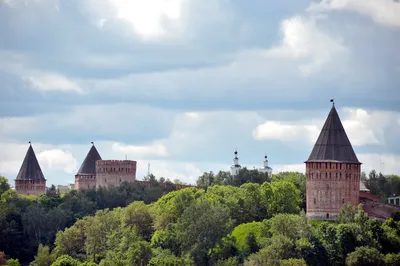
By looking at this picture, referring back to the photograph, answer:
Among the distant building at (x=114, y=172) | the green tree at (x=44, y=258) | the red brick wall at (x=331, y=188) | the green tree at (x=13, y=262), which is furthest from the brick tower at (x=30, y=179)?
the red brick wall at (x=331, y=188)

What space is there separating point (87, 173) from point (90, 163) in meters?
1.47

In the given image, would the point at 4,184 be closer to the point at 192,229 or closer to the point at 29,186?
the point at 29,186

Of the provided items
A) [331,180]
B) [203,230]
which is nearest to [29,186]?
[203,230]

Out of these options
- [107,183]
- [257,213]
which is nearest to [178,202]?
[257,213]

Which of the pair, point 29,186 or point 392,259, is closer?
point 392,259

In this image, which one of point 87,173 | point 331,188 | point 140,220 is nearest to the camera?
point 331,188

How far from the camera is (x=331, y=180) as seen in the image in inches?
4274

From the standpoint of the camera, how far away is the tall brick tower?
109m

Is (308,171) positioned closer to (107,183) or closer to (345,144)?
(345,144)

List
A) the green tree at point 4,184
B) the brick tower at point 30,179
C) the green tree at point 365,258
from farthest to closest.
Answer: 1. the brick tower at point 30,179
2. the green tree at point 4,184
3. the green tree at point 365,258

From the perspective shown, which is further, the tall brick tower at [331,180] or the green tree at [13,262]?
the green tree at [13,262]

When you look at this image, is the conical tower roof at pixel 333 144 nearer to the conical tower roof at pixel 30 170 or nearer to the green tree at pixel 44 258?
the green tree at pixel 44 258

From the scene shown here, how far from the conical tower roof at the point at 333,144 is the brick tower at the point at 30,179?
55.1 m

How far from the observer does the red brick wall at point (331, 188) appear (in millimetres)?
108562
